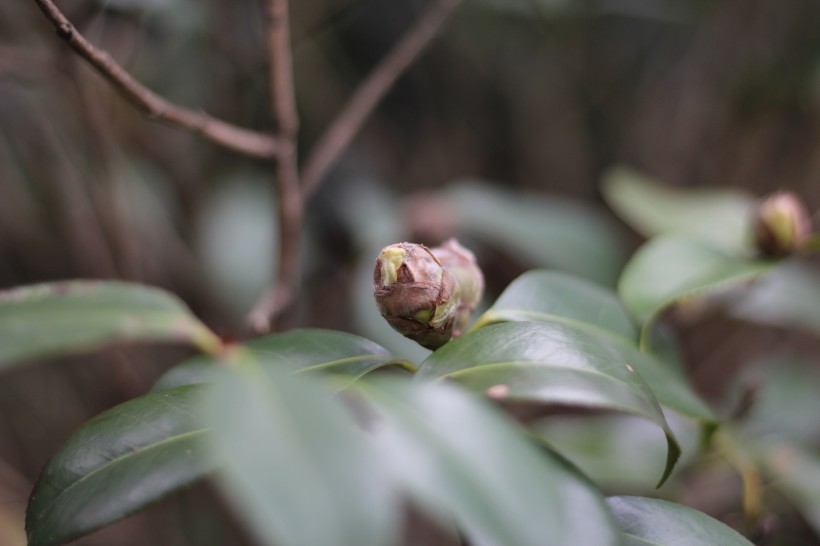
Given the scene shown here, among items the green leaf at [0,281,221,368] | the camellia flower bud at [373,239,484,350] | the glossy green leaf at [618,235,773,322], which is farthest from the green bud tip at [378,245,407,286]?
the glossy green leaf at [618,235,773,322]

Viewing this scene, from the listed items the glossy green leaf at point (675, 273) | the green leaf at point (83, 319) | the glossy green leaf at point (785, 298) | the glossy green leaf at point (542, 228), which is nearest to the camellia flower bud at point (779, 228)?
the glossy green leaf at point (675, 273)

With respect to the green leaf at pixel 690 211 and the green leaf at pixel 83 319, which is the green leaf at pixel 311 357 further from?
the green leaf at pixel 690 211

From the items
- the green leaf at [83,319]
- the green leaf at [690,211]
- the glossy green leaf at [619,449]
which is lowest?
the glossy green leaf at [619,449]

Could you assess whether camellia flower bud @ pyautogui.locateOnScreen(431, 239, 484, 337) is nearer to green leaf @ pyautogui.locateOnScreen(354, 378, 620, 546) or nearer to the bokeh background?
green leaf @ pyautogui.locateOnScreen(354, 378, 620, 546)

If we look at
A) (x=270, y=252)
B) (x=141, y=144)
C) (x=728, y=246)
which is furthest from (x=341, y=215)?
(x=728, y=246)

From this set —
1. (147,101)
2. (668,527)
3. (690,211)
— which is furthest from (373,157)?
(668,527)

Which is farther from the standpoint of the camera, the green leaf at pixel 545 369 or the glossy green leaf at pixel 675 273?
the glossy green leaf at pixel 675 273

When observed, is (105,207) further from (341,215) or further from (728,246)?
(728,246)
